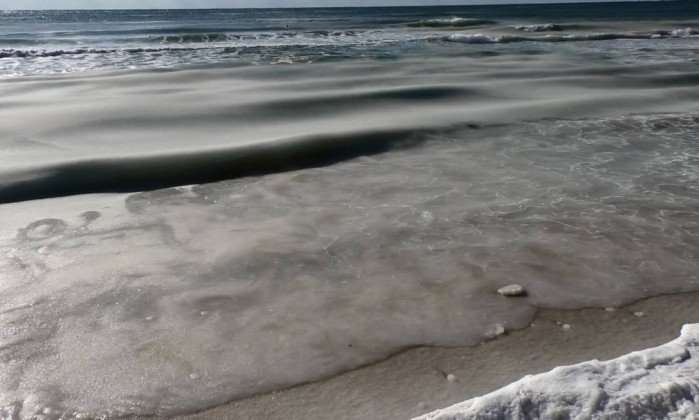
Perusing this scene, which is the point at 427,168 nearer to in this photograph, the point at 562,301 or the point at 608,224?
the point at 608,224

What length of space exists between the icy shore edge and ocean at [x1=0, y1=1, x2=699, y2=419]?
83 cm

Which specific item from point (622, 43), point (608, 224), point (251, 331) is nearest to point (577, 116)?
point (608, 224)

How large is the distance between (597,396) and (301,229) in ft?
8.20

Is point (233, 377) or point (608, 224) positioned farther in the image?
point (608, 224)

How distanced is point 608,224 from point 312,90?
21.1 ft

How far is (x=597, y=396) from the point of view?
1.79m

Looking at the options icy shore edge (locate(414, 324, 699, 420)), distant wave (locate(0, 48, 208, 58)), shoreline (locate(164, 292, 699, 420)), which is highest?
distant wave (locate(0, 48, 208, 58))

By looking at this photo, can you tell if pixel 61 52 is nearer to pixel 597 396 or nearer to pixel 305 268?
pixel 305 268

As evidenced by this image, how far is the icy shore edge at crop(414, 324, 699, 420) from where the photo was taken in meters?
1.73

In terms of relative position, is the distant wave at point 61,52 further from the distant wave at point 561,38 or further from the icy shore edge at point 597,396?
the icy shore edge at point 597,396

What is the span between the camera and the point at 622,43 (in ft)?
67.1

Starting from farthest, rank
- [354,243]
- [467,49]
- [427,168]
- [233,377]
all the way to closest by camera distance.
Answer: [467,49] → [427,168] → [354,243] → [233,377]

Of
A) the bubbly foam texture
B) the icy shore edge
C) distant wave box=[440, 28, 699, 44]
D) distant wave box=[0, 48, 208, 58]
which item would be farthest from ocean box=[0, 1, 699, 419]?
distant wave box=[440, 28, 699, 44]

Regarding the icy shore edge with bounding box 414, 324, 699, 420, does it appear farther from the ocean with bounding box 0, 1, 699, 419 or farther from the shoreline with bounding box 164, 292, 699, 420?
the ocean with bounding box 0, 1, 699, 419
